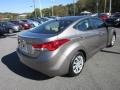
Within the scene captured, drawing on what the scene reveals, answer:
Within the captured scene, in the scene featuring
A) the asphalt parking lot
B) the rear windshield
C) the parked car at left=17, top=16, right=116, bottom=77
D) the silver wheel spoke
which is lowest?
the asphalt parking lot

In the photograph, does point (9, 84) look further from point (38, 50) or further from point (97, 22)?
point (97, 22)

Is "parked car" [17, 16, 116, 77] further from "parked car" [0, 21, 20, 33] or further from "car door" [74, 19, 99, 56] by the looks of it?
"parked car" [0, 21, 20, 33]

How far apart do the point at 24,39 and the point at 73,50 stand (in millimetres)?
1320

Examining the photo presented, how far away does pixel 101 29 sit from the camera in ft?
21.4

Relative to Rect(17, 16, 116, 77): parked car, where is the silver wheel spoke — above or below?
below

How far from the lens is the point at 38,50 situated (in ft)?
15.0

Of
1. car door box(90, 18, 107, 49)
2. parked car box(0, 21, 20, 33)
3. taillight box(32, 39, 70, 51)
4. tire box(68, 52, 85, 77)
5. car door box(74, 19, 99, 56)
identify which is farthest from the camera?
parked car box(0, 21, 20, 33)

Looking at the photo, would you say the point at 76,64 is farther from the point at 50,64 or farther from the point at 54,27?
the point at 54,27

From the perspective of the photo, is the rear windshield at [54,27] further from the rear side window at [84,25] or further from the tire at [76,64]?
the tire at [76,64]

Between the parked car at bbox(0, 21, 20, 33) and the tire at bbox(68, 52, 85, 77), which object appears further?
the parked car at bbox(0, 21, 20, 33)


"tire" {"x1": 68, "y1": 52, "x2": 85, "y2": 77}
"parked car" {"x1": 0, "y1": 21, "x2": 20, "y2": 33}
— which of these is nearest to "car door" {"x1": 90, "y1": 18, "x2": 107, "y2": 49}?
"tire" {"x1": 68, "y1": 52, "x2": 85, "y2": 77}

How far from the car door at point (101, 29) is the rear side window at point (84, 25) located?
330 millimetres

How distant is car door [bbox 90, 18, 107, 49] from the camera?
6.22 meters

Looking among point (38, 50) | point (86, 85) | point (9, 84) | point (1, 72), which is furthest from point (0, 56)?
point (86, 85)
